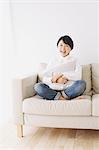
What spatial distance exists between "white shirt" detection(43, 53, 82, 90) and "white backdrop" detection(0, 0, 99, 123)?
17.2 inches

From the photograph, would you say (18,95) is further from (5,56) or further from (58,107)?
(5,56)

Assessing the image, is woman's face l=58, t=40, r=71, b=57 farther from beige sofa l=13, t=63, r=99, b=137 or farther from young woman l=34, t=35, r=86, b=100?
beige sofa l=13, t=63, r=99, b=137

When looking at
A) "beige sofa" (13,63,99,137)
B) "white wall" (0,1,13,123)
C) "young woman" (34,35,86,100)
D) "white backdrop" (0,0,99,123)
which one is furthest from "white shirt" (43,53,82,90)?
"white wall" (0,1,13,123)

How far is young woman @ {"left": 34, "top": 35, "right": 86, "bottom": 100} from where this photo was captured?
8.11 feet

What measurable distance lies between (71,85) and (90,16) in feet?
3.33

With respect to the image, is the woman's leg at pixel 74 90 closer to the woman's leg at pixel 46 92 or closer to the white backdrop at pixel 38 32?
the woman's leg at pixel 46 92

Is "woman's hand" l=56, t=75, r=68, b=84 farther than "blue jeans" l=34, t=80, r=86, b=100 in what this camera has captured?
Yes

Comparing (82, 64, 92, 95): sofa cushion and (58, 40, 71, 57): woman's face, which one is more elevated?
(58, 40, 71, 57): woman's face

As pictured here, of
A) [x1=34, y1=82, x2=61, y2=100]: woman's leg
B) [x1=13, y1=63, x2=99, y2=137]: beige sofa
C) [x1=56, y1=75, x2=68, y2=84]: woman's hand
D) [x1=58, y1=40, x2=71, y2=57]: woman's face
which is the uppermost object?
[x1=58, y1=40, x2=71, y2=57]: woman's face

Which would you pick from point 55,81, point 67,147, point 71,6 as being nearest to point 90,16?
point 71,6

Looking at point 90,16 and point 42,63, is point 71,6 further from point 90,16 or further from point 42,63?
point 42,63

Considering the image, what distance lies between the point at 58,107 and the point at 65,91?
21cm

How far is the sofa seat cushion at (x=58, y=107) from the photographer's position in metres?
2.31

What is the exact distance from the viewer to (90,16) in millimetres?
3086
